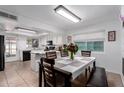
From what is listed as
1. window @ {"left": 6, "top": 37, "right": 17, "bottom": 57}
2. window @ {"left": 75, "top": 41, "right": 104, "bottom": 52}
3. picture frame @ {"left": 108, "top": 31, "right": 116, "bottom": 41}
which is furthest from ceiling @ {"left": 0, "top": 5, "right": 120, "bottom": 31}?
window @ {"left": 6, "top": 37, "right": 17, "bottom": 57}

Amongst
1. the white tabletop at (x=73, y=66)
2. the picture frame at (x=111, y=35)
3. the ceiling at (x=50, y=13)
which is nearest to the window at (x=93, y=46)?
the picture frame at (x=111, y=35)

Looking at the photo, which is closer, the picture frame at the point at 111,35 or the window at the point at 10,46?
the picture frame at the point at 111,35

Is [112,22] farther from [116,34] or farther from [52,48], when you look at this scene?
[52,48]

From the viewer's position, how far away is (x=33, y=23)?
288 centimetres

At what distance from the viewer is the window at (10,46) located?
208 inches

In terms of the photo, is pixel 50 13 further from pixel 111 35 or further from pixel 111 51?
pixel 111 51

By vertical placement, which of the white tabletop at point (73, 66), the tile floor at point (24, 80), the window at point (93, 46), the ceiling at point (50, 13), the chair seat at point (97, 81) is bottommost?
the tile floor at point (24, 80)

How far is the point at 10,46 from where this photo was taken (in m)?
5.40

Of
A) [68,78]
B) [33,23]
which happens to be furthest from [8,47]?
[68,78]

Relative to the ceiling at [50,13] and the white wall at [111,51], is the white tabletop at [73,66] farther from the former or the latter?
the white wall at [111,51]

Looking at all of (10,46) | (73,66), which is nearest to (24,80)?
(73,66)

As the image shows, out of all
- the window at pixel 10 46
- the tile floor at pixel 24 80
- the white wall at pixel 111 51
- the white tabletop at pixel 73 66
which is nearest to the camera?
the white tabletop at pixel 73 66

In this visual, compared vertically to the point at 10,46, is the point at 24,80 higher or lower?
lower
